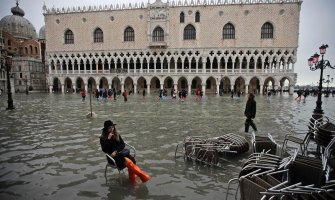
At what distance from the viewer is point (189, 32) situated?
41.4 m

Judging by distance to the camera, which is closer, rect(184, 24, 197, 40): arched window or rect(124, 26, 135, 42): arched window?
rect(184, 24, 197, 40): arched window

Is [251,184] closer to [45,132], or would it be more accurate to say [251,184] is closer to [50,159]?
[50,159]

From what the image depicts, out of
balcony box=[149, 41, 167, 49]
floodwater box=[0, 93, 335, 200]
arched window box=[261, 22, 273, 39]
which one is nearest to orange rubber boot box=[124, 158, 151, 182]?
floodwater box=[0, 93, 335, 200]

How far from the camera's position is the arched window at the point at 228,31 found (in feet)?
134

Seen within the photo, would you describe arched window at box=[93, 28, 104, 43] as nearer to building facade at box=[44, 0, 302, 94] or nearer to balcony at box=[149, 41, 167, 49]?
building facade at box=[44, 0, 302, 94]

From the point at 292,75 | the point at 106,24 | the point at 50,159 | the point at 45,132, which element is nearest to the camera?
the point at 50,159

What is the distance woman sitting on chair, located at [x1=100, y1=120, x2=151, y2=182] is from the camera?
4596 mm

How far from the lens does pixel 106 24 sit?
43656mm

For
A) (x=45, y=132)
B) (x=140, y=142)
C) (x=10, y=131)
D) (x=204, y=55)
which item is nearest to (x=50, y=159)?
(x=140, y=142)

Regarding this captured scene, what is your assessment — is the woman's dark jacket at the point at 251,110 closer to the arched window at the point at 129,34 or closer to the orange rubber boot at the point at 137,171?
the orange rubber boot at the point at 137,171

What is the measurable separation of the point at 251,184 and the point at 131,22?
4328cm

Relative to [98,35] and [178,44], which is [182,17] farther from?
[98,35]

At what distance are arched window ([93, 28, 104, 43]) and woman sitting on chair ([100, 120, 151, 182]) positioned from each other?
141ft

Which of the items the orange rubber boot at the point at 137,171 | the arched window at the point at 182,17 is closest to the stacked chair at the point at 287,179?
the orange rubber boot at the point at 137,171
